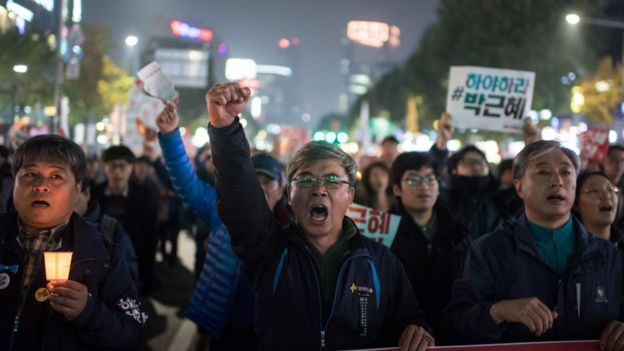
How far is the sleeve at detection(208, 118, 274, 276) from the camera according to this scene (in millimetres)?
2846

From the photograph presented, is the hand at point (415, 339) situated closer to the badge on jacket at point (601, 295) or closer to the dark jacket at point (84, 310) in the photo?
the badge on jacket at point (601, 295)

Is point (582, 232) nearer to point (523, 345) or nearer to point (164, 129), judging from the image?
point (523, 345)

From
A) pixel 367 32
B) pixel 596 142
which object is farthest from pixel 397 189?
pixel 367 32

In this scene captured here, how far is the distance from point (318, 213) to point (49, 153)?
1234 mm

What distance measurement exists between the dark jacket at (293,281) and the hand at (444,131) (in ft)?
12.8

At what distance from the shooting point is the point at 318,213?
120 inches

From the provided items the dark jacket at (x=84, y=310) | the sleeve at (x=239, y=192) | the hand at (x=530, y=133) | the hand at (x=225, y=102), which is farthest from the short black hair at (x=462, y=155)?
the dark jacket at (x=84, y=310)

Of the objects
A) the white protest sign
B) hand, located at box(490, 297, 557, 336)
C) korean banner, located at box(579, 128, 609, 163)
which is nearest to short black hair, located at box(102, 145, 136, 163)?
the white protest sign

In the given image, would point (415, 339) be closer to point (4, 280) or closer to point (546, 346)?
point (546, 346)

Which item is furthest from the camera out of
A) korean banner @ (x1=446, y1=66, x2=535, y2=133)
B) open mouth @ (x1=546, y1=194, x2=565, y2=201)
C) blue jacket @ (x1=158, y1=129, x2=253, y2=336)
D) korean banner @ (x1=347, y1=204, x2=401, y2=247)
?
korean banner @ (x1=446, y1=66, x2=535, y2=133)

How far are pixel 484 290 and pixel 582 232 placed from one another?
0.57 metres

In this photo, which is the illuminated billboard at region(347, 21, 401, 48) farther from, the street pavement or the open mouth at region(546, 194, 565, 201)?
the open mouth at region(546, 194, 565, 201)

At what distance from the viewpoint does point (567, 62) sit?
38.8m

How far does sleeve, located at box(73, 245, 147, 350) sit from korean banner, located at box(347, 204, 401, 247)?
2.08 m
